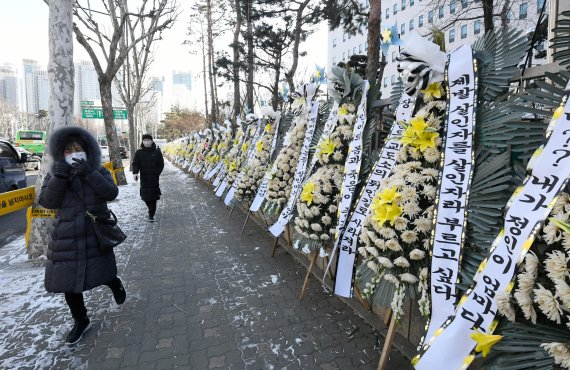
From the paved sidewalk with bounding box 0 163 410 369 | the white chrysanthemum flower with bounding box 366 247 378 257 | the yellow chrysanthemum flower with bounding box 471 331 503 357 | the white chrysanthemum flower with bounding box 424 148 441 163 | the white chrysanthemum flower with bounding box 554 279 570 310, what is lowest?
the paved sidewalk with bounding box 0 163 410 369

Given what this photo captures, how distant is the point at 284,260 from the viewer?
196 inches

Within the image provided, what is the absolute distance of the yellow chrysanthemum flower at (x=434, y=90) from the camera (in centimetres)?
249

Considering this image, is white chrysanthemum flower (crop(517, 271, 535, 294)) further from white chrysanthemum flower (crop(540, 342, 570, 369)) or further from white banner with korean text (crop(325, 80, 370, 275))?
white banner with korean text (crop(325, 80, 370, 275))

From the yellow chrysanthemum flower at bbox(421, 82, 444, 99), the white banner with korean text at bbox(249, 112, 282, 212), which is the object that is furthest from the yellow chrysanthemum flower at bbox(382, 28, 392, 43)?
the white banner with korean text at bbox(249, 112, 282, 212)

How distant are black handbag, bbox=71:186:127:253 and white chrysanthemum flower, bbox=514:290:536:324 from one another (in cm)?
289

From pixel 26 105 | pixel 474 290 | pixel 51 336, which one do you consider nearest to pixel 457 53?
pixel 474 290

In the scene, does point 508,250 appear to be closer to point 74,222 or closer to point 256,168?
point 74,222

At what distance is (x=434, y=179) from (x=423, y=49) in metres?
0.88

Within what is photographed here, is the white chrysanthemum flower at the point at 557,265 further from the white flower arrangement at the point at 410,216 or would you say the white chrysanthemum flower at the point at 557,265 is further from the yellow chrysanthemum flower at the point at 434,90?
the yellow chrysanthemum flower at the point at 434,90

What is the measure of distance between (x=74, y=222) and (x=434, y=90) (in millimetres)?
2960

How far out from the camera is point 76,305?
305 centimetres

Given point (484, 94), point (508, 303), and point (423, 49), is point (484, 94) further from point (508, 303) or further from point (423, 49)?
point (508, 303)

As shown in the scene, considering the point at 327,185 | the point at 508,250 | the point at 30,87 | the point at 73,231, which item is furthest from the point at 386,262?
the point at 30,87

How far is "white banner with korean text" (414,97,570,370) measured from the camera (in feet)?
5.19
